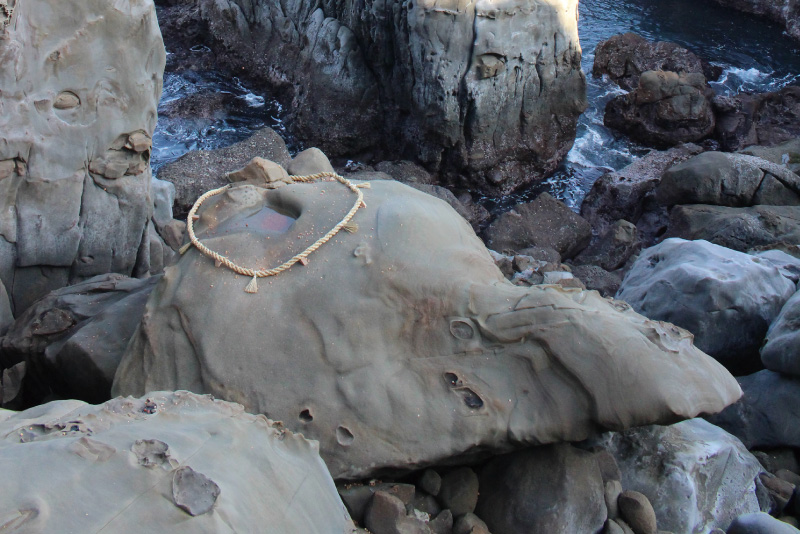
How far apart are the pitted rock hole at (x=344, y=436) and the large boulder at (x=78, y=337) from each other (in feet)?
4.79

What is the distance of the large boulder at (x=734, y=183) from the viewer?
8203 mm

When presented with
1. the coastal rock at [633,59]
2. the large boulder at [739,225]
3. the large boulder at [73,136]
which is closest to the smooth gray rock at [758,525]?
the large boulder at [739,225]

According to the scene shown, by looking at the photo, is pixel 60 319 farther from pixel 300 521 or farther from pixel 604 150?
pixel 604 150

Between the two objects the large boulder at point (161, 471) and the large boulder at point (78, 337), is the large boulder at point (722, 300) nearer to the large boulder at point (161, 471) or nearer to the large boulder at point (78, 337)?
the large boulder at point (161, 471)

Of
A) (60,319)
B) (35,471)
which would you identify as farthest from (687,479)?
(60,319)

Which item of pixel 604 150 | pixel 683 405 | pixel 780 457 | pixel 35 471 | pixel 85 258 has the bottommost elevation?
pixel 604 150

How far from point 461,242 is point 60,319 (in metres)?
2.53

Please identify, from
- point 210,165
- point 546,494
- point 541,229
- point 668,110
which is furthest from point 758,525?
point 668,110

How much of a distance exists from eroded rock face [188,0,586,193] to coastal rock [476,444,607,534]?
7.16 metres

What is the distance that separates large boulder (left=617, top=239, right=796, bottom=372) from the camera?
5.04m

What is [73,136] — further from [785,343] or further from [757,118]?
[757,118]

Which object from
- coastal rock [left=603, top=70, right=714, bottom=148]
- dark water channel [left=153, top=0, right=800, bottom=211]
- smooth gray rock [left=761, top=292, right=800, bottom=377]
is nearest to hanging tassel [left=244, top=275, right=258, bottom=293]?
smooth gray rock [left=761, top=292, right=800, bottom=377]

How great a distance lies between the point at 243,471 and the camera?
263 cm

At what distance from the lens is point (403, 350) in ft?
11.5
